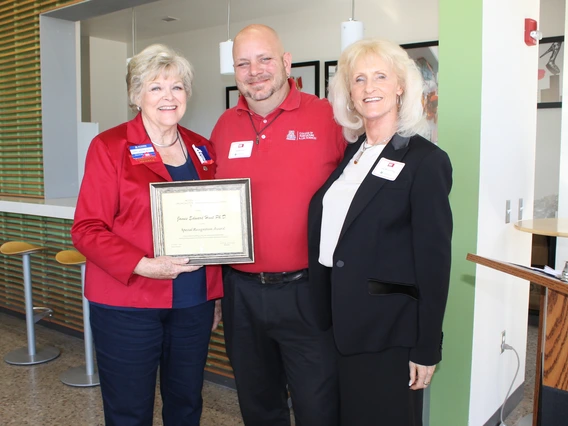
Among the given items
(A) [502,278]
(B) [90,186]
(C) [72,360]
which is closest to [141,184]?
(B) [90,186]

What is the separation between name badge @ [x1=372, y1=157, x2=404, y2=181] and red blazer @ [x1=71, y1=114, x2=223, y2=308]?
2.66 ft

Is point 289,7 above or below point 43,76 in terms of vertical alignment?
above

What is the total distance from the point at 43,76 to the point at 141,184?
338 cm

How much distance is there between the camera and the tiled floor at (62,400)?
3.20 meters

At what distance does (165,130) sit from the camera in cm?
209

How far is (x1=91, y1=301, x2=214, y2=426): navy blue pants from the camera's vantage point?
6.52ft

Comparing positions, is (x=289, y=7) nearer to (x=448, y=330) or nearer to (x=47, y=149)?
(x=47, y=149)

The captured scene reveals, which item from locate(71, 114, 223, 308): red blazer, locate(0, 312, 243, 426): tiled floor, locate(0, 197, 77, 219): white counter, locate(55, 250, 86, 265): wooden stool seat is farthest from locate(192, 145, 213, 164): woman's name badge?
locate(0, 197, 77, 219): white counter

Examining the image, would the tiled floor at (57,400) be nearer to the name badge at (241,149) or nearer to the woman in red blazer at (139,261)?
the woman in red blazer at (139,261)

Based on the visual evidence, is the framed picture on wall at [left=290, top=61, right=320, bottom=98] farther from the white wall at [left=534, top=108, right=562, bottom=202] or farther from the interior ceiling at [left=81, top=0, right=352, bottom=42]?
the white wall at [left=534, top=108, right=562, bottom=202]

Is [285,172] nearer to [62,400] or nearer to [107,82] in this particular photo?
[62,400]

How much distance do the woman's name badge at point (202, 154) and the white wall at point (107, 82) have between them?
768 cm

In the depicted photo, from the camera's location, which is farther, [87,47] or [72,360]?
[87,47]

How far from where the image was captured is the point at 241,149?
7.04 ft
